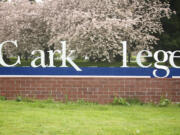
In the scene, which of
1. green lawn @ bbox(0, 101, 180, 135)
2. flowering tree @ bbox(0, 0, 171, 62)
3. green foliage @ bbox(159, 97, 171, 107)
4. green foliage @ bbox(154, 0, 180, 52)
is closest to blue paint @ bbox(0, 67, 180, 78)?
green foliage @ bbox(159, 97, 171, 107)

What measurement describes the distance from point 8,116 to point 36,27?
17.0 m

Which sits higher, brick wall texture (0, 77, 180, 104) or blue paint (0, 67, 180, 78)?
blue paint (0, 67, 180, 78)

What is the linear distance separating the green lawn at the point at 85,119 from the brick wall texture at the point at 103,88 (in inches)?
18.1

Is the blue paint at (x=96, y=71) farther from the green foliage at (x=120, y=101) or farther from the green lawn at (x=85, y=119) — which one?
the green lawn at (x=85, y=119)

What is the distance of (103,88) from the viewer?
937 centimetres

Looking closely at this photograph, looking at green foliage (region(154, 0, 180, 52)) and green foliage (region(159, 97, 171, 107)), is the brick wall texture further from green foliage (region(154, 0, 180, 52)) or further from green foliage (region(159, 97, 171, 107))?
green foliage (region(154, 0, 180, 52))

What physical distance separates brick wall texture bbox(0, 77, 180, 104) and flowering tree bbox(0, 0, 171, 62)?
24.6ft

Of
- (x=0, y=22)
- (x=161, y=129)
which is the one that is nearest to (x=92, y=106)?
(x=161, y=129)

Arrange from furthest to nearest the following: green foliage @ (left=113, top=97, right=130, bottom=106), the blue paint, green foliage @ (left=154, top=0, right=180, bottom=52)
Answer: green foliage @ (left=154, top=0, right=180, bottom=52)
the blue paint
green foliage @ (left=113, top=97, right=130, bottom=106)

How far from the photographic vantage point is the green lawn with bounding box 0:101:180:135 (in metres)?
5.77

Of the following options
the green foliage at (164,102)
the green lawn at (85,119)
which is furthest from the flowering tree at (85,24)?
the green lawn at (85,119)

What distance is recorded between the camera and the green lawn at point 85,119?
577 centimetres

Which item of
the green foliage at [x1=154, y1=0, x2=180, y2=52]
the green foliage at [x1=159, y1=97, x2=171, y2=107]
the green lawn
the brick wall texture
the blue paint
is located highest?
the green foliage at [x1=154, y1=0, x2=180, y2=52]

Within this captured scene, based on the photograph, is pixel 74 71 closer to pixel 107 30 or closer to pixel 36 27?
pixel 107 30
